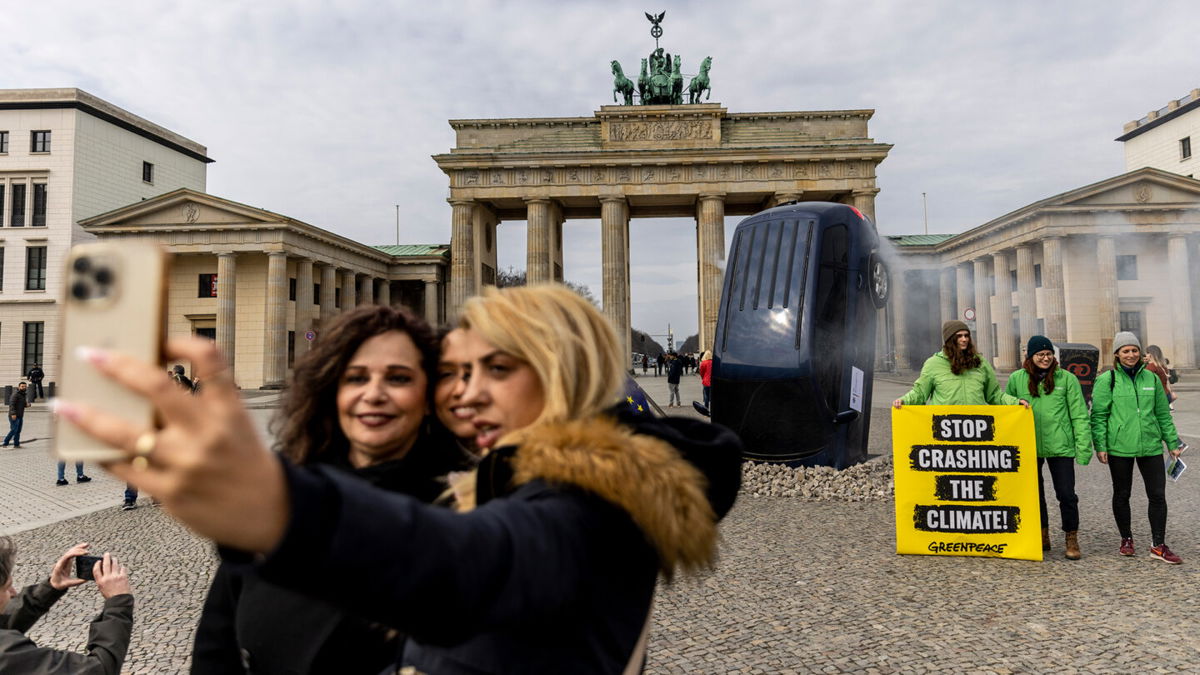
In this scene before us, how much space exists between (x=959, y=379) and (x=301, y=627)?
6311mm

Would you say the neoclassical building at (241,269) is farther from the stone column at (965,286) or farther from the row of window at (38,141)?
the stone column at (965,286)

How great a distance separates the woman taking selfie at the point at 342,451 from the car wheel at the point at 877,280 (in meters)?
8.95

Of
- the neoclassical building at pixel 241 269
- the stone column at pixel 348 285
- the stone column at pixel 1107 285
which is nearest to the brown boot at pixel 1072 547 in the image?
the neoclassical building at pixel 241 269

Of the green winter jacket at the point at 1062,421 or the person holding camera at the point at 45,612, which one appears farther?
the green winter jacket at the point at 1062,421

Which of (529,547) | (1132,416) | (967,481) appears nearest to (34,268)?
(967,481)

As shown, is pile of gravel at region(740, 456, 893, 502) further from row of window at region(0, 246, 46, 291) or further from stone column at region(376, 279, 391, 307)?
row of window at region(0, 246, 46, 291)

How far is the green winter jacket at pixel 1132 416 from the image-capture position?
5.91 meters

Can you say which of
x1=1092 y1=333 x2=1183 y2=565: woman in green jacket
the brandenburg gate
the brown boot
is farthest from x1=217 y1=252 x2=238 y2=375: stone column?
x1=1092 y1=333 x2=1183 y2=565: woman in green jacket

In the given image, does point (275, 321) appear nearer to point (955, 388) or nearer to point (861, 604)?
point (955, 388)

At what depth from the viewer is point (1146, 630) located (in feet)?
13.8

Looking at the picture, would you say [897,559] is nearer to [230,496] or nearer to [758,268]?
[758,268]

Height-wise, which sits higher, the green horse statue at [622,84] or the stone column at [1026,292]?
the green horse statue at [622,84]

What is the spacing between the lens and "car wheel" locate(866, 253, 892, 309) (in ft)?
31.7

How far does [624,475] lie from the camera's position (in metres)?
0.98
